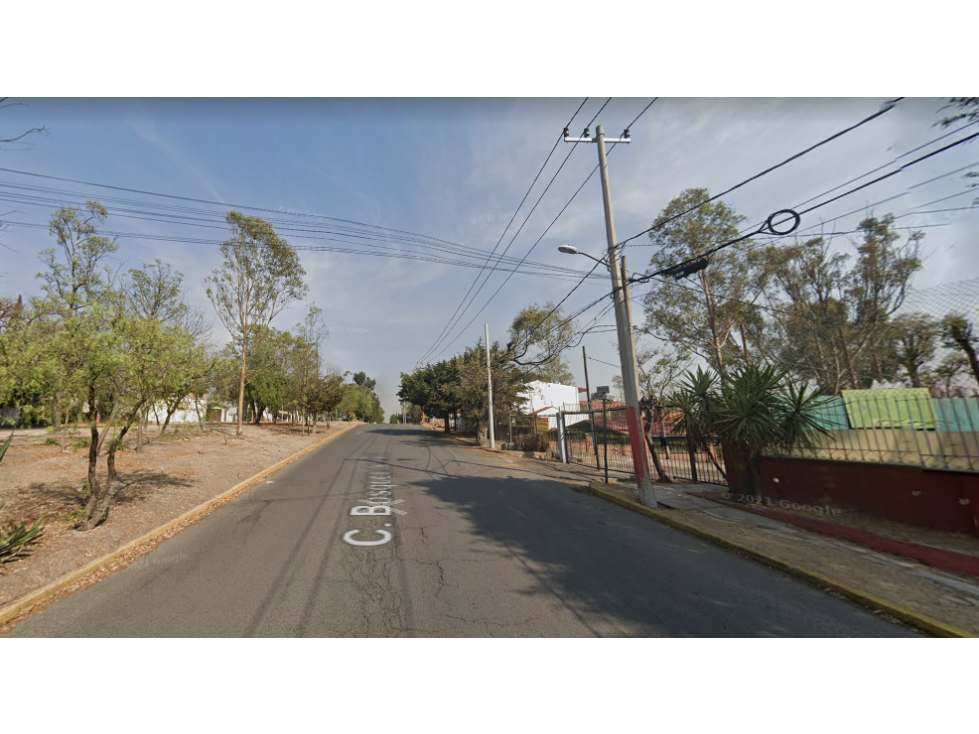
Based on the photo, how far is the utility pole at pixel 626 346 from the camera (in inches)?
320

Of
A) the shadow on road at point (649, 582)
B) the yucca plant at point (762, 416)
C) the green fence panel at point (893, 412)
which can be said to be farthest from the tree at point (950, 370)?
the shadow on road at point (649, 582)

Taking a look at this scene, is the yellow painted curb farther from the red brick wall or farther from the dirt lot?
the dirt lot

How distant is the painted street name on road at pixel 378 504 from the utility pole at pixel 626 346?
16.6ft

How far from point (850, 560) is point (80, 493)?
13.1 metres

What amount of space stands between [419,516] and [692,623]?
191 inches

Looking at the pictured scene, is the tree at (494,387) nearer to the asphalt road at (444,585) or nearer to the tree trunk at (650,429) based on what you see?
the tree trunk at (650,429)

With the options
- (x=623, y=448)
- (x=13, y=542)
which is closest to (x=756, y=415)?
(x=623, y=448)

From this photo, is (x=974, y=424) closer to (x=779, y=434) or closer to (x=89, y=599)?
(x=779, y=434)

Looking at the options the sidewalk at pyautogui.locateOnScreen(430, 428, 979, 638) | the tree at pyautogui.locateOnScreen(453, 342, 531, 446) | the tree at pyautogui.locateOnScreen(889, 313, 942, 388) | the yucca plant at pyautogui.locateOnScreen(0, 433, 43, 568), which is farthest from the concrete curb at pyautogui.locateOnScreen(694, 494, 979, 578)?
the tree at pyautogui.locateOnScreen(453, 342, 531, 446)

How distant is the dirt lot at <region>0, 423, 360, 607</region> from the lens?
4590 millimetres

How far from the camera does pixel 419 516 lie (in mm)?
6980

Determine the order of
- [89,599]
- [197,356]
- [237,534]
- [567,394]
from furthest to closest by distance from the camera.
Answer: [567,394], [197,356], [237,534], [89,599]
